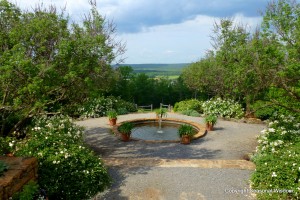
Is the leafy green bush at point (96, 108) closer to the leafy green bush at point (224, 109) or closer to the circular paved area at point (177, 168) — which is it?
the circular paved area at point (177, 168)

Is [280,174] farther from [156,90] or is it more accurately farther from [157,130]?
[156,90]

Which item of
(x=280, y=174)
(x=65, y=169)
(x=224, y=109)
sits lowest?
(x=224, y=109)

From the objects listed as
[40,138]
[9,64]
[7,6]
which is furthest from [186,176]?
[7,6]

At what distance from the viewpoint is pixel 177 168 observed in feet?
27.7

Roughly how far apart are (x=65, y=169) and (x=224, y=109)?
14.5m

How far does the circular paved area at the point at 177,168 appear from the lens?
22.9 feet

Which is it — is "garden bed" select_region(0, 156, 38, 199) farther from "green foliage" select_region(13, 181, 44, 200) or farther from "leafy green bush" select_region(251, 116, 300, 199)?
"leafy green bush" select_region(251, 116, 300, 199)

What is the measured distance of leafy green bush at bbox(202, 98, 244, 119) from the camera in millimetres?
18722

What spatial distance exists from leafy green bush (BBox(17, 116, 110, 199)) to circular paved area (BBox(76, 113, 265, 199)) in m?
0.44

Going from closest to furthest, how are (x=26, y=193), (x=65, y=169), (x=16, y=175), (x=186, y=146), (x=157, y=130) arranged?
(x=26, y=193) < (x=16, y=175) < (x=65, y=169) < (x=186, y=146) < (x=157, y=130)

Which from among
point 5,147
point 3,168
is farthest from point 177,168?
point 5,147

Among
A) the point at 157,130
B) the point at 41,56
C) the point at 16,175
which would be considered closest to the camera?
the point at 16,175

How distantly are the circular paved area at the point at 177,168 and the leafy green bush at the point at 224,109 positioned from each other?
5.06m

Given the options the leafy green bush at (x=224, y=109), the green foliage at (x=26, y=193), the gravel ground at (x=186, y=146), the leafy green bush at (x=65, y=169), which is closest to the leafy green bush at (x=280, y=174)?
the gravel ground at (x=186, y=146)
